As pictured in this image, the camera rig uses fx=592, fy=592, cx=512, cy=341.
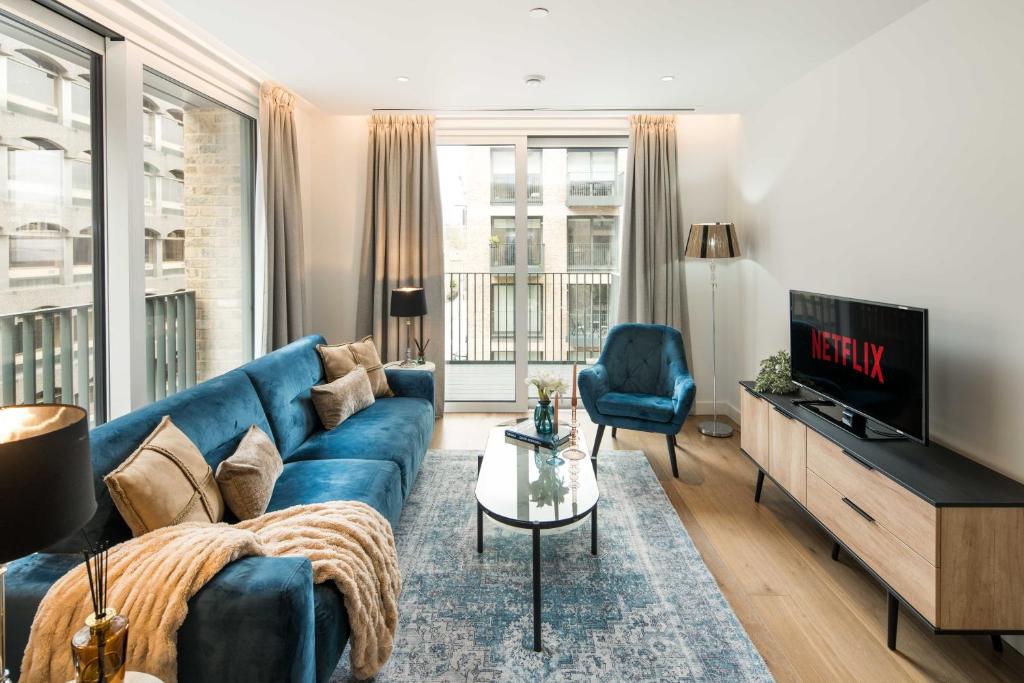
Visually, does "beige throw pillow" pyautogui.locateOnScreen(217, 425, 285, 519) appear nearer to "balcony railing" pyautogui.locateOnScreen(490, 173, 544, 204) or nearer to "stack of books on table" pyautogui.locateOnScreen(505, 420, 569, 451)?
"stack of books on table" pyautogui.locateOnScreen(505, 420, 569, 451)

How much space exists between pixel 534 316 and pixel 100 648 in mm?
4722

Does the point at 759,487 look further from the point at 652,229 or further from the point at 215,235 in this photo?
the point at 215,235

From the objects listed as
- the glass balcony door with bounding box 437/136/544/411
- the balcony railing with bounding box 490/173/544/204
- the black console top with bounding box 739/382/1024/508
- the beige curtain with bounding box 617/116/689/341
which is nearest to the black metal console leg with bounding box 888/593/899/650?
the black console top with bounding box 739/382/1024/508

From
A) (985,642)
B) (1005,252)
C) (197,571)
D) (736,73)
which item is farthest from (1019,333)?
(197,571)

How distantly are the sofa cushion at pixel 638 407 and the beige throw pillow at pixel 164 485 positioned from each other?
101 inches

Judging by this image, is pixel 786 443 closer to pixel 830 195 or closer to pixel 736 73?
pixel 830 195

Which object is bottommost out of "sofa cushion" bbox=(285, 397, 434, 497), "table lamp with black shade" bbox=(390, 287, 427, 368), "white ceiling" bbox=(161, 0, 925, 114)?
"sofa cushion" bbox=(285, 397, 434, 497)

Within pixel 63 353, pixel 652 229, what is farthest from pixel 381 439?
pixel 652 229

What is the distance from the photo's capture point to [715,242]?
183 inches

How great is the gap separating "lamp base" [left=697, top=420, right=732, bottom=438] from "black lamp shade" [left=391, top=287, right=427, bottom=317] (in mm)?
2466

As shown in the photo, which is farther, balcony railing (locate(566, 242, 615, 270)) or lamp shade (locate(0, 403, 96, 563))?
balcony railing (locate(566, 242, 615, 270))

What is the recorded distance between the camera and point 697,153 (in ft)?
17.1

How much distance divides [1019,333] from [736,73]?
2.43 m

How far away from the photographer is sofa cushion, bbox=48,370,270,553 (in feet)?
5.73
